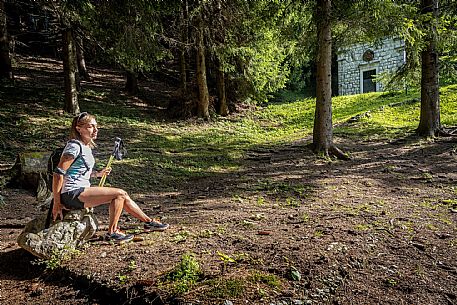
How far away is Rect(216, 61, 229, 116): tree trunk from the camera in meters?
15.6

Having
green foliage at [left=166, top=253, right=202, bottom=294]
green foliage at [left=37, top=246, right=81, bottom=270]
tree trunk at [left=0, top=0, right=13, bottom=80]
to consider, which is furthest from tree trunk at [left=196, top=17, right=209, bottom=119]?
green foliage at [left=166, top=253, right=202, bottom=294]

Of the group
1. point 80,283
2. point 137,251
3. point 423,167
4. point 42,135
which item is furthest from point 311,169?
point 42,135

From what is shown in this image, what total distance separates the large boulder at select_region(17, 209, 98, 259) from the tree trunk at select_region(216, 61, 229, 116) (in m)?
12.2

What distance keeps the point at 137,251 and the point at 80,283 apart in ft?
2.00

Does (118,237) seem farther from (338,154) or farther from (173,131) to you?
(173,131)

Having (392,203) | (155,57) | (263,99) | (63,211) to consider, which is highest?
(155,57)

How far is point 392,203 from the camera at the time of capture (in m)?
5.85

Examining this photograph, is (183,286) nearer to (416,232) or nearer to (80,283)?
(80,283)

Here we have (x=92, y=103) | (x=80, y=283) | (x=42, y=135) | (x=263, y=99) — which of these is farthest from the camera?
(x=263, y=99)

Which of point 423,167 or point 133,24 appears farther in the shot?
point 133,24

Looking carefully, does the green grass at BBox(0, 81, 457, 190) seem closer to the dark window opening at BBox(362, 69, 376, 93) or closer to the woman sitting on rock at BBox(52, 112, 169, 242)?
the woman sitting on rock at BBox(52, 112, 169, 242)

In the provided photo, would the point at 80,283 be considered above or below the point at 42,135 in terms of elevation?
below

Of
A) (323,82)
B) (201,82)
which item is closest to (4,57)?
(201,82)

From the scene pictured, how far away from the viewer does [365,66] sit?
26.9 m
